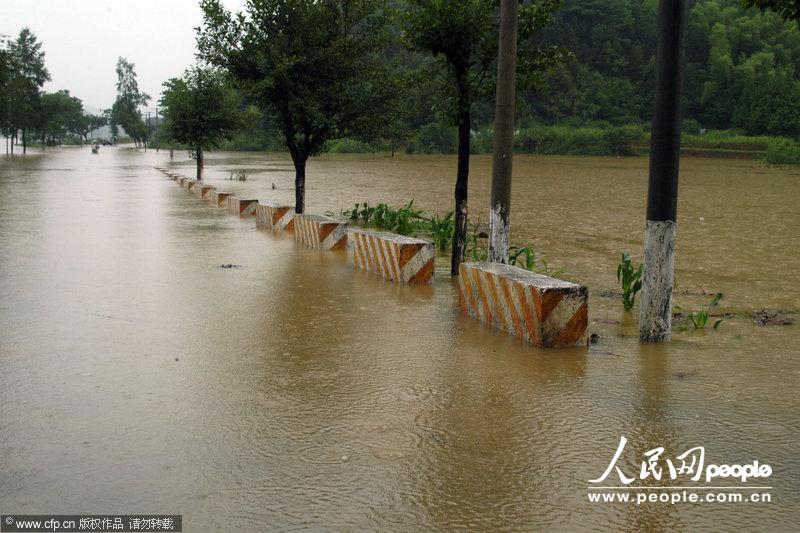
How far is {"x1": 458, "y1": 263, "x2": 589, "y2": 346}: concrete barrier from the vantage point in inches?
302

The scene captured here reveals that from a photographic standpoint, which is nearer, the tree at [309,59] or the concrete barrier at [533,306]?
the concrete barrier at [533,306]

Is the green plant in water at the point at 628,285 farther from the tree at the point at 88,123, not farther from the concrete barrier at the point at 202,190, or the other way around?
the tree at the point at 88,123

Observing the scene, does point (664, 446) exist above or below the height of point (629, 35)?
below

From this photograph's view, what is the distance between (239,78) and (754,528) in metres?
A: 17.1

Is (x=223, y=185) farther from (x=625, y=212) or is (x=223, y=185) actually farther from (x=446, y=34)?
(x=446, y=34)

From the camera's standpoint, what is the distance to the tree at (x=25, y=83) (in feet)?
253

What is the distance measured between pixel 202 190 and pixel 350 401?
23885 millimetres

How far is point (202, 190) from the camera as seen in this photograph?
28.6 meters

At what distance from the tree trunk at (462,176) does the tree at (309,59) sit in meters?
6.81

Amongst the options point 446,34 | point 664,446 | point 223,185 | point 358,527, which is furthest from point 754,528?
point 223,185

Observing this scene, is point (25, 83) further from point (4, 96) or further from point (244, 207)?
point (244, 207)

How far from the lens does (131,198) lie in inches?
1105

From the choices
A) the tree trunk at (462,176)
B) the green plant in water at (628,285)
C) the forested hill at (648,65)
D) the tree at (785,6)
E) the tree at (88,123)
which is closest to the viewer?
the tree at (785,6)

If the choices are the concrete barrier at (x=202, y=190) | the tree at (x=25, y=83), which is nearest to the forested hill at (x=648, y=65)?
the tree at (x=25, y=83)
